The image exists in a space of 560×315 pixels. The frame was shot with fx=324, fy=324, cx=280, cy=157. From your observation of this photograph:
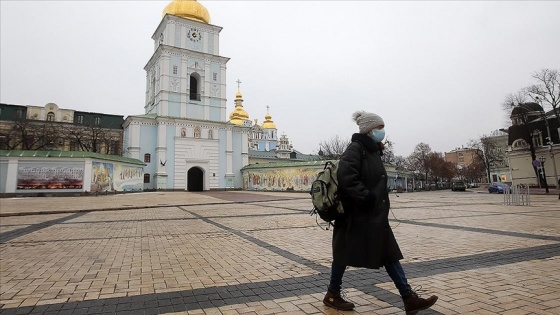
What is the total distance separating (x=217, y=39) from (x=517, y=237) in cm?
4644

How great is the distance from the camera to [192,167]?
43.4 m

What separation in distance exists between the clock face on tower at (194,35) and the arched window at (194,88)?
15.8ft

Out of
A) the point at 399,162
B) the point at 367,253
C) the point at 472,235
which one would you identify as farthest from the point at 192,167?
the point at 399,162

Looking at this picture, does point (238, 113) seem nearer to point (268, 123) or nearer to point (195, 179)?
point (268, 123)

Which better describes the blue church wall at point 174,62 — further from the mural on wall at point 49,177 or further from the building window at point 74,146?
the mural on wall at point 49,177

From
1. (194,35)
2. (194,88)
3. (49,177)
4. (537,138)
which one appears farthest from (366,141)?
(537,138)

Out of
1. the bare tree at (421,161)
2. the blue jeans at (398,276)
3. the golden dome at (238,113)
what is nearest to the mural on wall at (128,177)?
the blue jeans at (398,276)

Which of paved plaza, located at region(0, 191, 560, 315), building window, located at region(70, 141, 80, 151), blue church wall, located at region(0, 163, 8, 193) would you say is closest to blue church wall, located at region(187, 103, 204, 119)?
building window, located at region(70, 141, 80, 151)

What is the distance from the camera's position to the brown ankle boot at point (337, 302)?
3146 mm

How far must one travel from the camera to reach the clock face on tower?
147 ft

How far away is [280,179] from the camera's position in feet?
131

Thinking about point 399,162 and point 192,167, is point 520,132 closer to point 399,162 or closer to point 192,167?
point 399,162

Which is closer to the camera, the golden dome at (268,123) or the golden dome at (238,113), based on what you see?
the golden dome at (238,113)

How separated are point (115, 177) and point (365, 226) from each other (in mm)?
32038
